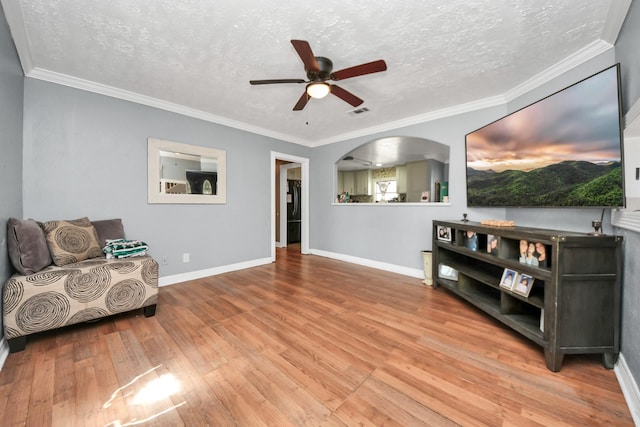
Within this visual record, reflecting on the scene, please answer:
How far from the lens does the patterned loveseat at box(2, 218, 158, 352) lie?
66.6 inches

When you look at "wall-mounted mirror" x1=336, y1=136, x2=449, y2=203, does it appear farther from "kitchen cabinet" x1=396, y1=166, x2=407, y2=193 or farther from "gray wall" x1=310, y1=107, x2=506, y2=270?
"gray wall" x1=310, y1=107, x2=506, y2=270

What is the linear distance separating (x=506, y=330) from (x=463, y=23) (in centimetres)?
252

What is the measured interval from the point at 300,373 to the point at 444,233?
Answer: 236cm

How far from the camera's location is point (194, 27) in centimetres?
177

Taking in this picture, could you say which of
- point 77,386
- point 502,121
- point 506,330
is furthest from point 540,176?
point 77,386

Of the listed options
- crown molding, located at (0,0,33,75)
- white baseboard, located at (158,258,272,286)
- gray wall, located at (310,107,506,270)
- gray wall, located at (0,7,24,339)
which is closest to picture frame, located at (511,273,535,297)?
gray wall, located at (310,107,506,270)

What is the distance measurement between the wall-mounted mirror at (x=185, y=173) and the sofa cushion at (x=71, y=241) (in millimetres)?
811

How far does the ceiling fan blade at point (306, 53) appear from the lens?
1520mm

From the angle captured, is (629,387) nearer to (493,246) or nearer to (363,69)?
(493,246)

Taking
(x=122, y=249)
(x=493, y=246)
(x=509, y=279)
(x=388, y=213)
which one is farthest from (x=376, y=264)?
(x=122, y=249)

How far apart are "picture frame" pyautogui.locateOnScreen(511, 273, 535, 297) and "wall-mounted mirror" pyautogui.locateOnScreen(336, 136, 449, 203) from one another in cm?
162

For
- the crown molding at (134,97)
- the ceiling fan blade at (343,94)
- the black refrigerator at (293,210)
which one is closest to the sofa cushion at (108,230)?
the crown molding at (134,97)

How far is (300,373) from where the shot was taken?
4.94 ft

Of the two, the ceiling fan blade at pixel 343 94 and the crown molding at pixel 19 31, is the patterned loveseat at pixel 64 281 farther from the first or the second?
the ceiling fan blade at pixel 343 94
